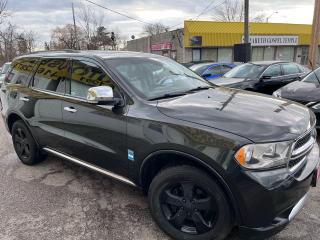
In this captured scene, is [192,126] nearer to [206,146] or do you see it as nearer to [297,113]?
[206,146]

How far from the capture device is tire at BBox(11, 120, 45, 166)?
4.34m

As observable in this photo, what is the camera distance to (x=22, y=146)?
4543 mm

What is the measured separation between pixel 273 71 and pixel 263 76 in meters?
0.61

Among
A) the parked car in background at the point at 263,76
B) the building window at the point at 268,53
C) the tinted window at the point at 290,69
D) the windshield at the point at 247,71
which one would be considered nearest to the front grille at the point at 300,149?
the parked car in background at the point at 263,76

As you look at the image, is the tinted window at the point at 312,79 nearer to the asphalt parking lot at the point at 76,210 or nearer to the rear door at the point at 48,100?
the asphalt parking lot at the point at 76,210

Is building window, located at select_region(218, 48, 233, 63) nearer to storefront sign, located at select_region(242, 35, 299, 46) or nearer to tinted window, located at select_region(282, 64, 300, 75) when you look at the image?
storefront sign, located at select_region(242, 35, 299, 46)

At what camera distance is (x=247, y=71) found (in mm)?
8570

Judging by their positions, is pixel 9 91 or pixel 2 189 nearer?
pixel 2 189

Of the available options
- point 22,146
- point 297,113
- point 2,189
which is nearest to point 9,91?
point 22,146

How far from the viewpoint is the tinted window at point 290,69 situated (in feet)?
28.6

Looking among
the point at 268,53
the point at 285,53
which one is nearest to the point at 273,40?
the point at 268,53

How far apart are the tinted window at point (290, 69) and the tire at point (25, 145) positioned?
7261 mm

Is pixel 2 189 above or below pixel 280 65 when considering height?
below

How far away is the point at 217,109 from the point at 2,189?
3.06 metres
